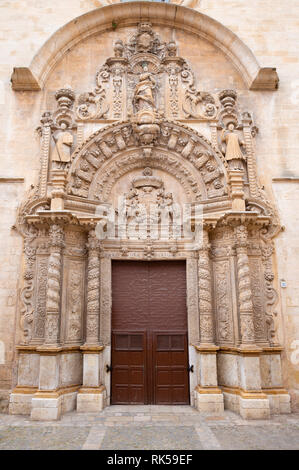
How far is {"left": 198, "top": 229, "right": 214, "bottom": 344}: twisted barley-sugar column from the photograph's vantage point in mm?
6781

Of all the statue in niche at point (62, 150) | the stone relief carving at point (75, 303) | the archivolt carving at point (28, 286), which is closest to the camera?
the archivolt carving at point (28, 286)

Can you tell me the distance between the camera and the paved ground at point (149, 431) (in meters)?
4.83

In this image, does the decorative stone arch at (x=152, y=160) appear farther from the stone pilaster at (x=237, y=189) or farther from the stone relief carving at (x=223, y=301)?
the stone relief carving at (x=223, y=301)

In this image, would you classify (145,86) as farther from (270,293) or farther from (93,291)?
(270,293)

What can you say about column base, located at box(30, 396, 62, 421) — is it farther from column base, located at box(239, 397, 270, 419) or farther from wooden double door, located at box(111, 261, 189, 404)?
column base, located at box(239, 397, 270, 419)

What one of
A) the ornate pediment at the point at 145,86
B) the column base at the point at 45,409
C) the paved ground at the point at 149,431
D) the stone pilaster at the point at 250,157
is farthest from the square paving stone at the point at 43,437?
the ornate pediment at the point at 145,86

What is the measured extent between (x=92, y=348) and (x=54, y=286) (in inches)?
54.9

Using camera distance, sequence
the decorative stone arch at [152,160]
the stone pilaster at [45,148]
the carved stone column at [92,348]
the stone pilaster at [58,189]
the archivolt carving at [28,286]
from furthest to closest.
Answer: the decorative stone arch at [152,160] → the stone pilaster at [45,148] → the stone pilaster at [58,189] → the archivolt carving at [28,286] → the carved stone column at [92,348]

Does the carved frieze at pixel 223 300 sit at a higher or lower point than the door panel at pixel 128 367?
higher

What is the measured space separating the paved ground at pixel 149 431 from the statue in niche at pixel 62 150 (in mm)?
4887

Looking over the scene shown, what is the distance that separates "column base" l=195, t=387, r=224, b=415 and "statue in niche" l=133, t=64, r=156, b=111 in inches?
236

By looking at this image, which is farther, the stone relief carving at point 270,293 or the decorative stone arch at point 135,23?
the decorative stone arch at point 135,23
